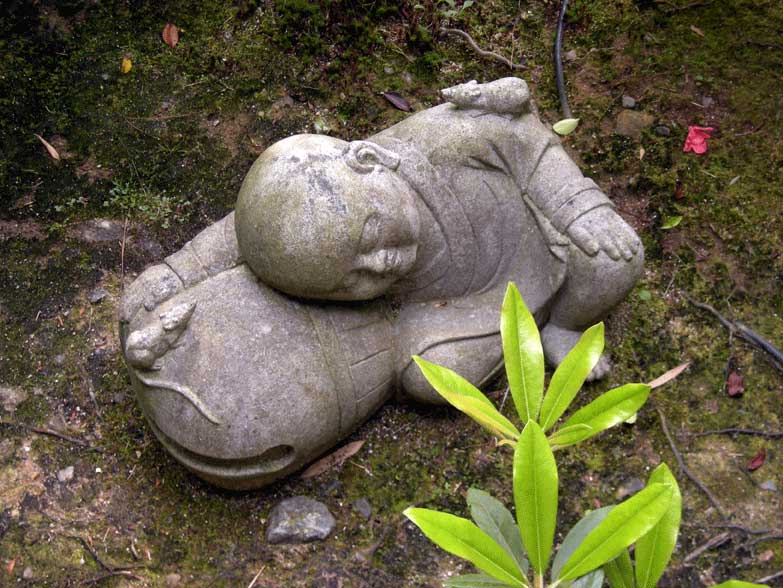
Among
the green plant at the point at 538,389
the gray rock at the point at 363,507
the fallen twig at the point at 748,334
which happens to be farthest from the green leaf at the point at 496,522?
the fallen twig at the point at 748,334

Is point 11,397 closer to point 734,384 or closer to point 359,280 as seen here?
point 359,280

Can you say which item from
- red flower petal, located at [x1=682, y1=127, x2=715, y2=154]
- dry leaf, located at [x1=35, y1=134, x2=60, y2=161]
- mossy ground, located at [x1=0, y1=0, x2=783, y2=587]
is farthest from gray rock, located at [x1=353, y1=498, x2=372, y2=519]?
red flower petal, located at [x1=682, y1=127, x2=715, y2=154]

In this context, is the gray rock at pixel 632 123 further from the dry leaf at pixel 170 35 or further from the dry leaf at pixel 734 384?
the dry leaf at pixel 170 35

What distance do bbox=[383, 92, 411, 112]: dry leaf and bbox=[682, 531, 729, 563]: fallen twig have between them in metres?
2.18

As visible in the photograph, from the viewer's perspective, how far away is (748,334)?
3.23 m

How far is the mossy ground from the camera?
2.73m

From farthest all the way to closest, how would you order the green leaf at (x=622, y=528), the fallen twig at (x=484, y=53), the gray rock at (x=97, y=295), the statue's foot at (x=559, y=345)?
the fallen twig at (x=484, y=53) < the gray rock at (x=97, y=295) < the statue's foot at (x=559, y=345) < the green leaf at (x=622, y=528)

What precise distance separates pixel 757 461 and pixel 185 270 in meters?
2.11

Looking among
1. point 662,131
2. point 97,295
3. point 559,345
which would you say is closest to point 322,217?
point 559,345

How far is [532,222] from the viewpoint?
114 inches

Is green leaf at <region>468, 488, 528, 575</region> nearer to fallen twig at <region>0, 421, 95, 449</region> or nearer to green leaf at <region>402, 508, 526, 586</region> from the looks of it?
green leaf at <region>402, 508, 526, 586</region>

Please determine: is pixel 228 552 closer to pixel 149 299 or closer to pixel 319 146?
pixel 149 299

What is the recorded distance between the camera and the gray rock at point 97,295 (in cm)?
316

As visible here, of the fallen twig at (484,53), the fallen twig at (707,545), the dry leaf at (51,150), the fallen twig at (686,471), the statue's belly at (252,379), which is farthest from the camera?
the fallen twig at (484,53)
